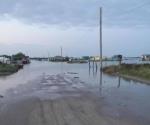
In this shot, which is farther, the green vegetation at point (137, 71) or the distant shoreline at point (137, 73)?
the green vegetation at point (137, 71)

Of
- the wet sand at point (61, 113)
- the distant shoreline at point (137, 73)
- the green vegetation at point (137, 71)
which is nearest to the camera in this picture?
the wet sand at point (61, 113)

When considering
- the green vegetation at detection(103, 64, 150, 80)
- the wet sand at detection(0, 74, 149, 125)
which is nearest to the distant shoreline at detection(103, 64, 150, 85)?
the green vegetation at detection(103, 64, 150, 80)

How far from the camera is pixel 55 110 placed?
59.1 ft

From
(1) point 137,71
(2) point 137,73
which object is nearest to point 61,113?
(2) point 137,73

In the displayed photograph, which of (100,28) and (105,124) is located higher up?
(100,28)

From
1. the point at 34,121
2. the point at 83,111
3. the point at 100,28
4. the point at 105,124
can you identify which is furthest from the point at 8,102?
the point at 100,28

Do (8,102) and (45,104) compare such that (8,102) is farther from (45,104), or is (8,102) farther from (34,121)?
(34,121)

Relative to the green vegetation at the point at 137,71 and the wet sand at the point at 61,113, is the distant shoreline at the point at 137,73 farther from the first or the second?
the wet sand at the point at 61,113

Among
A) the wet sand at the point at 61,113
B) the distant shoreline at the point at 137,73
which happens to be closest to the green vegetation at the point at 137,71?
the distant shoreline at the point at 137,73

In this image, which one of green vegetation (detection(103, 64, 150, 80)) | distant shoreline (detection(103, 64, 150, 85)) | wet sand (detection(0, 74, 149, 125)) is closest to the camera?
wet sand (detection(0, 74, 149, 125))

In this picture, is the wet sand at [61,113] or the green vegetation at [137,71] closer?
the wet sand at [61,113]

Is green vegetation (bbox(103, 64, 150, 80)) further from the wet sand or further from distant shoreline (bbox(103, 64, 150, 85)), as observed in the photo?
the wet sand

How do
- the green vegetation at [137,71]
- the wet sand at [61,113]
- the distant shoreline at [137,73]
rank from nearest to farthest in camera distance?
the wet sand at [61,113]
the distant shoreline at [137,73]
the green vegetation at [137,71]

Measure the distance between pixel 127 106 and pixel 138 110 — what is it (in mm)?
1546
